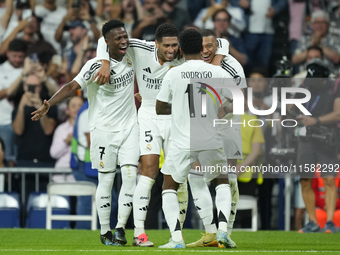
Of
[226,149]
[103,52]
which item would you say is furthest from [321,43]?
[103,52]

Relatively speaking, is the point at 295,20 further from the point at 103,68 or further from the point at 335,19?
the point at 103,68

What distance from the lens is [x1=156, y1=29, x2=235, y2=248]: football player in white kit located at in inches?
233

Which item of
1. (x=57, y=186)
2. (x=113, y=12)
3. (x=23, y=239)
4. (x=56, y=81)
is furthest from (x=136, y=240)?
(x=113, y=12)

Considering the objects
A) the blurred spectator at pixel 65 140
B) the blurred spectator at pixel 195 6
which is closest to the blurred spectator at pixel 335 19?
the blurred spectator at pixel 195 6

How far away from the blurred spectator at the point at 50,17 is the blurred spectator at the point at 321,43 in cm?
457

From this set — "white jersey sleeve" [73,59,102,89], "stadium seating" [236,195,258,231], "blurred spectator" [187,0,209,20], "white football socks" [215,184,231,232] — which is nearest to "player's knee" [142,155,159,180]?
"white football socks" [215,184,231,232]

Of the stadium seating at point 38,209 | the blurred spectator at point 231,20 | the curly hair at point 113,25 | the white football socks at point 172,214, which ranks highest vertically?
the blurred spectator at point 231,20

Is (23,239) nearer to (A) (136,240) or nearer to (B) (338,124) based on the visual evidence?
(A) (136,240)

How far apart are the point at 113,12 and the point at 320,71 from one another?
4.23 metres

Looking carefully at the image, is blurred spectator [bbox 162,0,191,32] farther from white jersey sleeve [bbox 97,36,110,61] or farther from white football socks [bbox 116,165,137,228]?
white football socks [bbox 116,165,137,228]

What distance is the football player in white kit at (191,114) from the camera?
19.5 ft

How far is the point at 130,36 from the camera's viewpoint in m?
11.4

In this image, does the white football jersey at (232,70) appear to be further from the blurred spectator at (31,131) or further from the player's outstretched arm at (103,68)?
the blurred spectator at (31,131)

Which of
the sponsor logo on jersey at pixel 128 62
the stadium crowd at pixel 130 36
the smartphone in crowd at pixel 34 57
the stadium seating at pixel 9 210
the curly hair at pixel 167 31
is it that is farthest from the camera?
the smartphone in crowd at pixel 34 57
